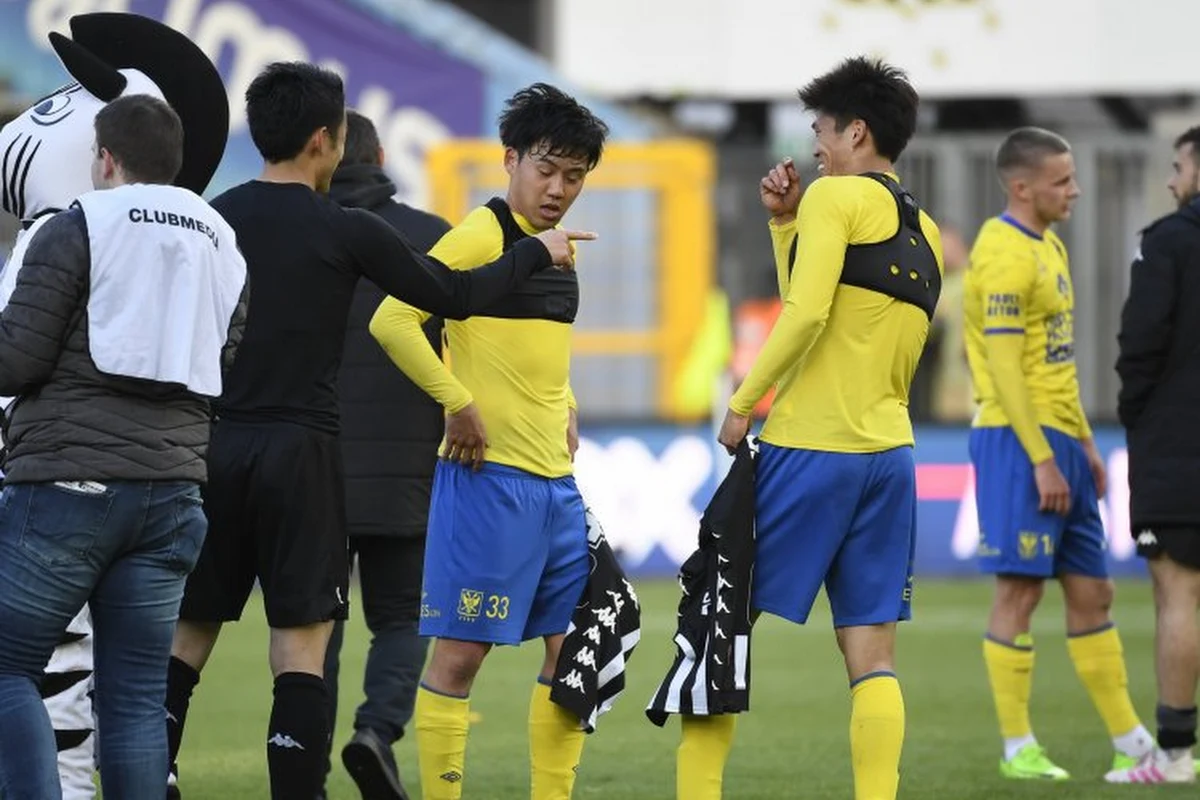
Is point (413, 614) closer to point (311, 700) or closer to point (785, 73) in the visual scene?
point (311, 700)

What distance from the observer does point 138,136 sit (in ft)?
18.6

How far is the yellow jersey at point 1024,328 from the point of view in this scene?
8.55 m

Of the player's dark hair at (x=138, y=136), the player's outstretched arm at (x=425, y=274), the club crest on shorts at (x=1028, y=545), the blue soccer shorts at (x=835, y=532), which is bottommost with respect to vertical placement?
the club crest on shorts at (x=1028, y=545)

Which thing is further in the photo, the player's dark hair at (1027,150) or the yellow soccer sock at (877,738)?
the player's dark hair at (1027,150)

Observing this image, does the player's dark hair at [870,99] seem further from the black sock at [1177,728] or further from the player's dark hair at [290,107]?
the black sock at [1177,728]

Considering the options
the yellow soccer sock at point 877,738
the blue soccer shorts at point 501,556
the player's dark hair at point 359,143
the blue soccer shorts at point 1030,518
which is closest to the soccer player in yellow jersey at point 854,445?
the yellow soccer sock at point 877,738

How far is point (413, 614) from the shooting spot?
26.2 ft

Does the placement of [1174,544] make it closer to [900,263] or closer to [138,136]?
[900,263]

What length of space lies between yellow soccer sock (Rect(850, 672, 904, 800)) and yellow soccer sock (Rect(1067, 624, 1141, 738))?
2486 millimetres

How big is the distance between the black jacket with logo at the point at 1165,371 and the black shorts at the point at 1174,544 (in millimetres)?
36

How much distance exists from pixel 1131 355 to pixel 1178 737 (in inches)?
54.1

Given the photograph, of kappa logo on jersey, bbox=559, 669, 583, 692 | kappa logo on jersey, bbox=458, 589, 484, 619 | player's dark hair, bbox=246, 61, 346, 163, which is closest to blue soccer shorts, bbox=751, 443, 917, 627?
kappa logo on jersey, bbox=559, 669, 583, 692

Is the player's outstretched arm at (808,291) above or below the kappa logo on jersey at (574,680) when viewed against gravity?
above

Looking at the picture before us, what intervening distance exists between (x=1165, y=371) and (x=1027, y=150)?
0.99 metres
